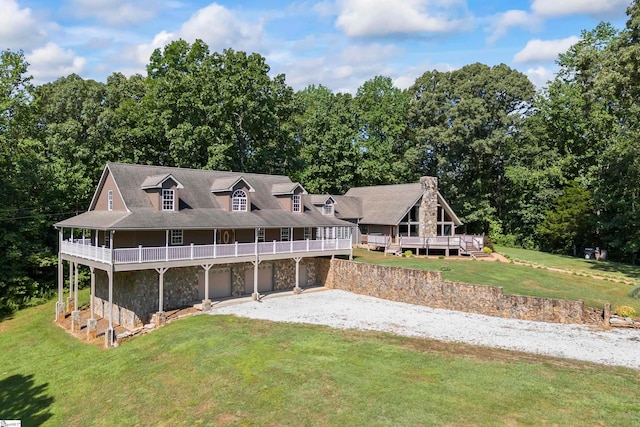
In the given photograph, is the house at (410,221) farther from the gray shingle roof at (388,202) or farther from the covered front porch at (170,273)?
the covered front porch at (170,273)

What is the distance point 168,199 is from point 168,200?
0.20 ft

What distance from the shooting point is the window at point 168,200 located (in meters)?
25.8

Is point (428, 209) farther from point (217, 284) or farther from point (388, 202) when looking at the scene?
point (217, 284)

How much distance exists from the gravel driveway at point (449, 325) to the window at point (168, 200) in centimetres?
661

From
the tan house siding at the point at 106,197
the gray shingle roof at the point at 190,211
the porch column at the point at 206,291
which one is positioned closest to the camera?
the gray shingle roof at the point at 190,211

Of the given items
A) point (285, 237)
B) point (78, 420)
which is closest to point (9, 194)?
point (285, 237)

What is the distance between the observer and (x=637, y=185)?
35.6 meters

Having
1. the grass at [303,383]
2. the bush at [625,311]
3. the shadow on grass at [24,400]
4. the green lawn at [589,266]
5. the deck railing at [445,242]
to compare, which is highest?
the deck railing at [445,242]

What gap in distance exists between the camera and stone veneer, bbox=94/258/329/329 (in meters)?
24.1

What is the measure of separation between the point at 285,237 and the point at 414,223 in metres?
14.4

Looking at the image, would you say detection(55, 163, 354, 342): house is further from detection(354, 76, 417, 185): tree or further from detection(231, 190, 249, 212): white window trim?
detection(354, 76, 417, 185): tree

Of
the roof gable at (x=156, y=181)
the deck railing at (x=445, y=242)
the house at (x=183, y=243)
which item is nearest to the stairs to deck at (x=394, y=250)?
the deck railing at (x=445, y=242)

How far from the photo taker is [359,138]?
183ft

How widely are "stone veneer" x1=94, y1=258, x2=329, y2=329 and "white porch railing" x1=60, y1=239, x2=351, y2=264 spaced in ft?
5.38
